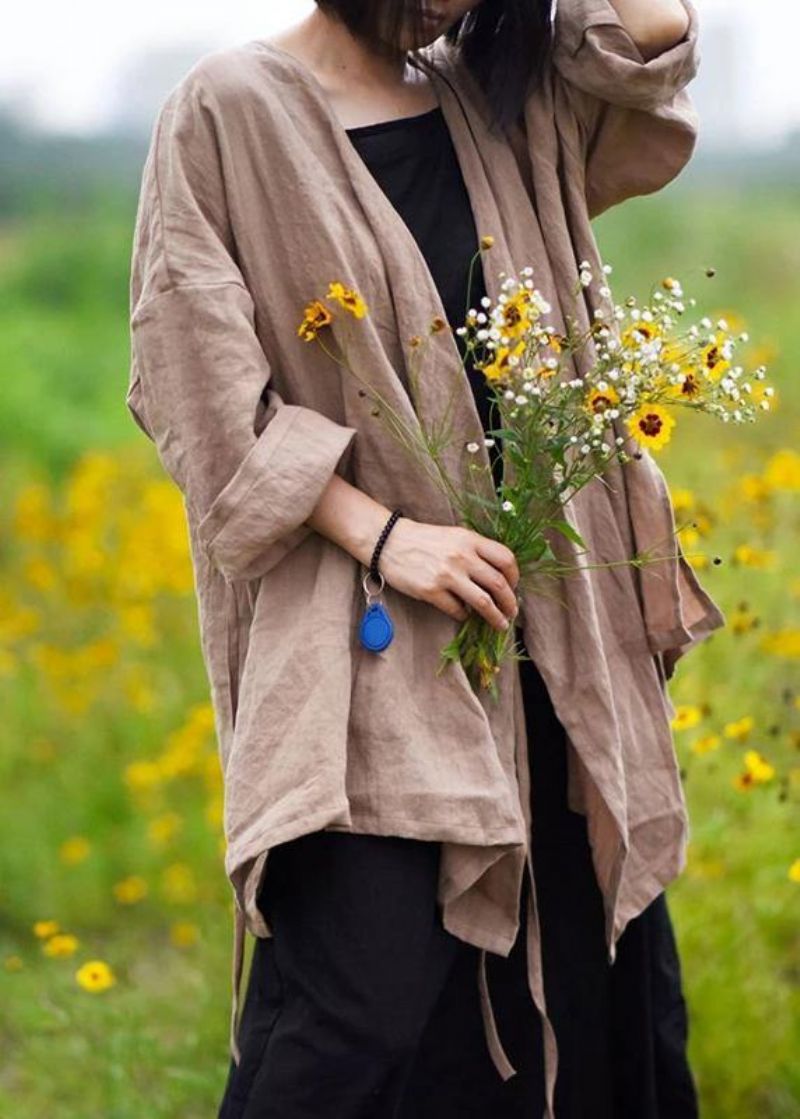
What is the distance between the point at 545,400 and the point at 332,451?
0.70 feet

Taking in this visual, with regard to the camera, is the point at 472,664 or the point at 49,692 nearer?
the point at 472,664

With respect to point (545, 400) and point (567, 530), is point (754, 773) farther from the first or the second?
point (545, 400)

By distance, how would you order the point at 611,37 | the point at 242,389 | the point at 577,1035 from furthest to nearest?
the point at 577,1035 < the point at 611,37 < the point at 242,389

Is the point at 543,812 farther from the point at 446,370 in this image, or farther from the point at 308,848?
the point at 446,370

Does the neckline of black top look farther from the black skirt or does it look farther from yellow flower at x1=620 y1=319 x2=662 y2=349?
the black skirt

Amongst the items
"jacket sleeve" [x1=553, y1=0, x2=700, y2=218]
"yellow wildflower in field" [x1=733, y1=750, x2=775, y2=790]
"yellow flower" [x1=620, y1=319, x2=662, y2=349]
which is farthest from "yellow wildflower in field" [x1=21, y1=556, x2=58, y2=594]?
"yellow flower" [x1=620, y1=319, x2=662, y2=349]

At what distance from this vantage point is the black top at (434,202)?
1.91 metres

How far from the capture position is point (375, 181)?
189 centimetres

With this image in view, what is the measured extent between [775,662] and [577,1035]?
1.32 meters

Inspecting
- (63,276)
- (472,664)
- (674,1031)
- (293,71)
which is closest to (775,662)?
(674,1031)

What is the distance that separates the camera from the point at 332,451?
1789 mm

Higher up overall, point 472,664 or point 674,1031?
point 472,664

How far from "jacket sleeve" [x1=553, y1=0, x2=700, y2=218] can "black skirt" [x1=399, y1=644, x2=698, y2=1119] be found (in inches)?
22.8

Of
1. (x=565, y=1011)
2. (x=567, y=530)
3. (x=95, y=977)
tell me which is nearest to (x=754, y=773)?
(x=565, y=1011)
